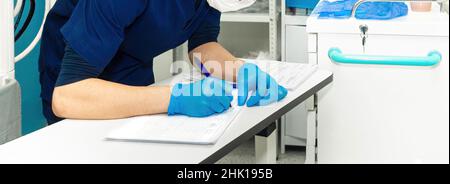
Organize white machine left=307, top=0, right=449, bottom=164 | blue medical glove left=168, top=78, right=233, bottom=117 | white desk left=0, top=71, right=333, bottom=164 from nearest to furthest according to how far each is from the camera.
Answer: white desk left=0, top=71, right=333, bottom=164
blue medical glove left=168, top=78, right=233, bottom=117
white machine left=307, top=0, right=449, bottom=164

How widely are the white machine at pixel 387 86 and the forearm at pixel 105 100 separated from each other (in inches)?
20.6

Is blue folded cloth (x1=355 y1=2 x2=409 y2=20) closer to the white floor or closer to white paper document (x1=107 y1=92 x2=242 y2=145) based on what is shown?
white paper document (x1=107 y1=92 x2=242 y2=145)

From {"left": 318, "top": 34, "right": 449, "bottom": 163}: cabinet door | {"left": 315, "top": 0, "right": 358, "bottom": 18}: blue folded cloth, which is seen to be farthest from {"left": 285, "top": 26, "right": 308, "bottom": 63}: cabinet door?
{"left": 318, "top": 34, "right": 449, "bottom": 163}: cabinet door

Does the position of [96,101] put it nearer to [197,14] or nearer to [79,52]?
[79,52]

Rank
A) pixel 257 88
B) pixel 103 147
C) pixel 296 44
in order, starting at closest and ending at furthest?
pixel 103 147 < pixel 257 88 < pixel 296 44

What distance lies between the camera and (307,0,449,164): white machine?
156cm

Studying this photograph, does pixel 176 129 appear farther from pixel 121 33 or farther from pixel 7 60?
pixel 7 60

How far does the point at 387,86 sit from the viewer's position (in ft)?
5.29

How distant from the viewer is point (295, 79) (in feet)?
5.14

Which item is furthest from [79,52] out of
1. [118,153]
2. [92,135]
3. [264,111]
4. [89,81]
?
[264,111]

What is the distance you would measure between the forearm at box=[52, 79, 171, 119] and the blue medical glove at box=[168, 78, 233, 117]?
0.9 inches

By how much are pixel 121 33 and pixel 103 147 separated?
0.29 meters

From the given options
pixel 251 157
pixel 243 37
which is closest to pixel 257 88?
pixel 251 157
